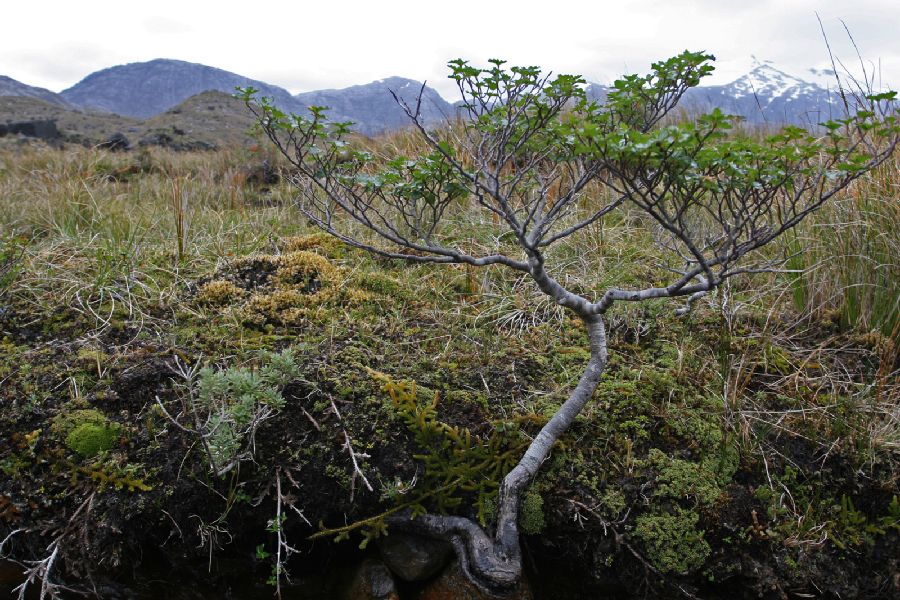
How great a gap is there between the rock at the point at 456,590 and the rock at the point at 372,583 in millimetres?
124

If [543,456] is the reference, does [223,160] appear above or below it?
above

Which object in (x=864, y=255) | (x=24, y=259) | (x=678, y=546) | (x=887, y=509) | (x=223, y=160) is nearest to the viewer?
(x=678, y=546)

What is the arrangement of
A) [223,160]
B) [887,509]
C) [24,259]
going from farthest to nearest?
[223,160]
[24,259]
[887,509]

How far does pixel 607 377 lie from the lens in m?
2.74

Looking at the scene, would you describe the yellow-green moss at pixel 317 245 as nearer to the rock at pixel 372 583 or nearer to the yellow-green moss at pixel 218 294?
the yellow-green moss at pixel 218 294

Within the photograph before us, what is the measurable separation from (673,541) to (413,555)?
1.00 metres

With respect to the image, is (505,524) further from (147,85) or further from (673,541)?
(147,85)

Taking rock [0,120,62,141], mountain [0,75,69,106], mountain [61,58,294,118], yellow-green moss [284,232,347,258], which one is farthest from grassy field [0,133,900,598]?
mountain [61,58,294,118]

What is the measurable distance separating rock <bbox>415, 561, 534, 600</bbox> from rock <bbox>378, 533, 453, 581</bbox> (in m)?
0.05

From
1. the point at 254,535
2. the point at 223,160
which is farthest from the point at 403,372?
the point at 223,160

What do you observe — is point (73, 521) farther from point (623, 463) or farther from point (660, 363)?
point (660, 363)

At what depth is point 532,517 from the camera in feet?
7.09

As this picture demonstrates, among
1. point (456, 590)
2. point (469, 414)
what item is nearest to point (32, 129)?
point (469, 414)

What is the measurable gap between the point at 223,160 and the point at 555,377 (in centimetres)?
812
